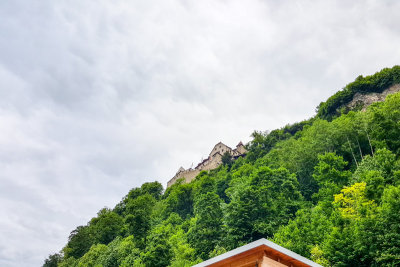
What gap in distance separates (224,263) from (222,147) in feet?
346

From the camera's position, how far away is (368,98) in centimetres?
5931

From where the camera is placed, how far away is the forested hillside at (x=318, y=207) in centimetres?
2295

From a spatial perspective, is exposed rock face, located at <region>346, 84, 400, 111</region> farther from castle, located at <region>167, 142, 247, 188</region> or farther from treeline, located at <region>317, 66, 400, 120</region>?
castle, located at <region>167, 142, 247, 188</region>

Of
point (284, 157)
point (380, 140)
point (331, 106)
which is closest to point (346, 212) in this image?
point (380, 140)

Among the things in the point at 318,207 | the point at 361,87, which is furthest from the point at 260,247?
the point at 361,87

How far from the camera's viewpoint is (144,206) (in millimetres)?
55188

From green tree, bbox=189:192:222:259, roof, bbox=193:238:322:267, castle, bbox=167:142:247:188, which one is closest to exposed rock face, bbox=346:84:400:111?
green tree, bbox=189:192:222:259

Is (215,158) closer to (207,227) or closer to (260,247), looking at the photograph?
(207,227)

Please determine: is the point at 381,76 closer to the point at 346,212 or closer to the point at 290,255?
the point at 346,212

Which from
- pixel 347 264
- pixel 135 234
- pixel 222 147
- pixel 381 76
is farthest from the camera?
pixel 222 147

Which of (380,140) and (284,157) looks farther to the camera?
(284,157)

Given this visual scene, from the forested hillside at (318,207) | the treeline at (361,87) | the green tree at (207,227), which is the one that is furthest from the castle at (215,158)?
the green tree at (207,227)

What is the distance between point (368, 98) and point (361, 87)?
314cm

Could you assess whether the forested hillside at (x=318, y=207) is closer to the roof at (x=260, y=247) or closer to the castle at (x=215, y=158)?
the roof at (x=260, y=247)
